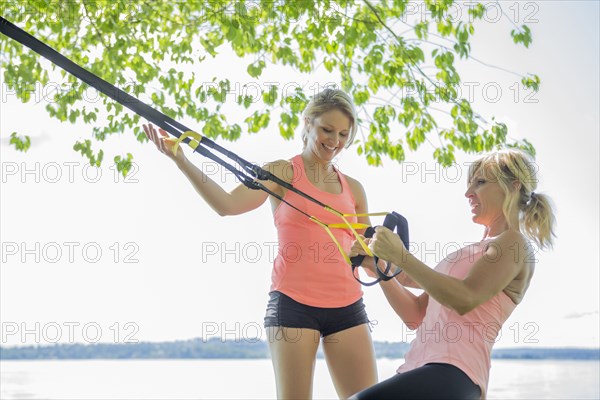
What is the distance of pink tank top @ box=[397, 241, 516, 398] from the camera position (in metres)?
1.68

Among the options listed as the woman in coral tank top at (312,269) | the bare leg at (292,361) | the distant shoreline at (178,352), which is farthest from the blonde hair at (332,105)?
the distant shoreline at (178,352)

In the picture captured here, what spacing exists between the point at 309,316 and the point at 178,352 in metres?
10.3

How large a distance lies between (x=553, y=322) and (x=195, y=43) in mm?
3979

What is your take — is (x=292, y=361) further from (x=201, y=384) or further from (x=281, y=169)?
(x=201, y=384)

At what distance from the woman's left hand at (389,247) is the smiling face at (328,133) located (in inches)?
22.6

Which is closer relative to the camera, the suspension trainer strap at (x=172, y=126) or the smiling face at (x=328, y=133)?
the suspension trainer strap at (x=172, y=126)

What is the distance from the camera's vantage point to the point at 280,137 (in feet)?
14.9

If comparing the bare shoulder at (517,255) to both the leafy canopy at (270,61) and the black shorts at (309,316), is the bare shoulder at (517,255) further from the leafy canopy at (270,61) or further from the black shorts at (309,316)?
the leafy canopy at (270,61)

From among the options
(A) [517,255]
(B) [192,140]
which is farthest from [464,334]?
(B) [192,140]

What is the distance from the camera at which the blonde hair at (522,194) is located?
183 centimetres

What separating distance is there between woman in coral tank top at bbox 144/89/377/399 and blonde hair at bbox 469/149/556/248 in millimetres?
506

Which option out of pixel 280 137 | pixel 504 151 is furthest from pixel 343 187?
pixel 280 137

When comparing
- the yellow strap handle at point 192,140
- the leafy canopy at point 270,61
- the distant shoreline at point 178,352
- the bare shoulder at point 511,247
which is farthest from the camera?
the distant shoreline at point 178,352

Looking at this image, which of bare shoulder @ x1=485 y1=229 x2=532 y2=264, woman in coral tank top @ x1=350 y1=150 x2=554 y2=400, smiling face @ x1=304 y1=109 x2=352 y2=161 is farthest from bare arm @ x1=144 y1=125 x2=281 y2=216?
bare shoulder @ x1=485 y1=229 x2=532 y2=264
